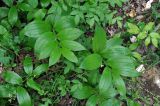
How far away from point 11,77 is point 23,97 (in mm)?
255

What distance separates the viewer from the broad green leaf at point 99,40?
124 inches

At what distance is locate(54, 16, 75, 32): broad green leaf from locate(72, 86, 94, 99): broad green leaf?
712 millimetres

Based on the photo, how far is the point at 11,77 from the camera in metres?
3.15

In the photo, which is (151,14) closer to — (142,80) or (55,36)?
(142,80)

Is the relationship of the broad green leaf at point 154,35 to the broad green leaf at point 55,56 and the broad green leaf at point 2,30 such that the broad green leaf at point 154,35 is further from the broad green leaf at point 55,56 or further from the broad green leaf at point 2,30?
the broad green leaf at point 2,30

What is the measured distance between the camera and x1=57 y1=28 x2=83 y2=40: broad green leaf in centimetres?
314

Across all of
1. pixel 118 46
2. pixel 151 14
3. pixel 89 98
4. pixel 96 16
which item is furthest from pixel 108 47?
pixel 151 14

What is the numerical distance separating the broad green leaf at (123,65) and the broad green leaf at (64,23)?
616 mm

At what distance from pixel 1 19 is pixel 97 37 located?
125 cm

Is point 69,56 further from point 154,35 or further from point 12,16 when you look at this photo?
point 154,35

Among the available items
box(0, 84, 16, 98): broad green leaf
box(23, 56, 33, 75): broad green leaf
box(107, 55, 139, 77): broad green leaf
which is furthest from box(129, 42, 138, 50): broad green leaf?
box(0, 84, 16, 98): broad green leaf

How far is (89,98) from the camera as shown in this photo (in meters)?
3.26

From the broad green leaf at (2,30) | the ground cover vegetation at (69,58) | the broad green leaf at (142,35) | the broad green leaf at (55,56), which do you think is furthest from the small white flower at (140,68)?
the broad green leaf at (2,30)

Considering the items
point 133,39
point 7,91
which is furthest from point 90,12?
point 7,91
